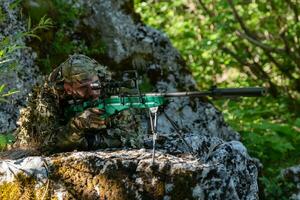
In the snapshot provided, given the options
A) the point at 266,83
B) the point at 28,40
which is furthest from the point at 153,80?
the point at 266,83

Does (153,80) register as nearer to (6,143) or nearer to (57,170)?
(6,143)

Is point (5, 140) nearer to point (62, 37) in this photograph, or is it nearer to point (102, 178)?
point (102, 178)

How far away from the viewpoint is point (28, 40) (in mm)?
7125

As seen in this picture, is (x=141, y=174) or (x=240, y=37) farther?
(x=240, y=37)

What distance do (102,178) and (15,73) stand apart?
3.23 m

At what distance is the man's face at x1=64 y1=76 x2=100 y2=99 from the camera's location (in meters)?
4.42

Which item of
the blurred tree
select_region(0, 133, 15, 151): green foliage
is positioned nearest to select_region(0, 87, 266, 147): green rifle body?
select_region(0, 133, 15, 151): green foliage

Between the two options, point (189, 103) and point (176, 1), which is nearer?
point (189, 103)

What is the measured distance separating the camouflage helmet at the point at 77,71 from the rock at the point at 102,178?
74 cm

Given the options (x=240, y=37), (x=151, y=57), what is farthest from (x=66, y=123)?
(x=240, y=37)

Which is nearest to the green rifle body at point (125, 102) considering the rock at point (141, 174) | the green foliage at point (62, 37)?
the rock at point (141, 174)

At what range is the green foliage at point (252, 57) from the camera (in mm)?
8914

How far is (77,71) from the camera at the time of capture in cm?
451

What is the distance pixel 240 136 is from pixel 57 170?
16.5ft
